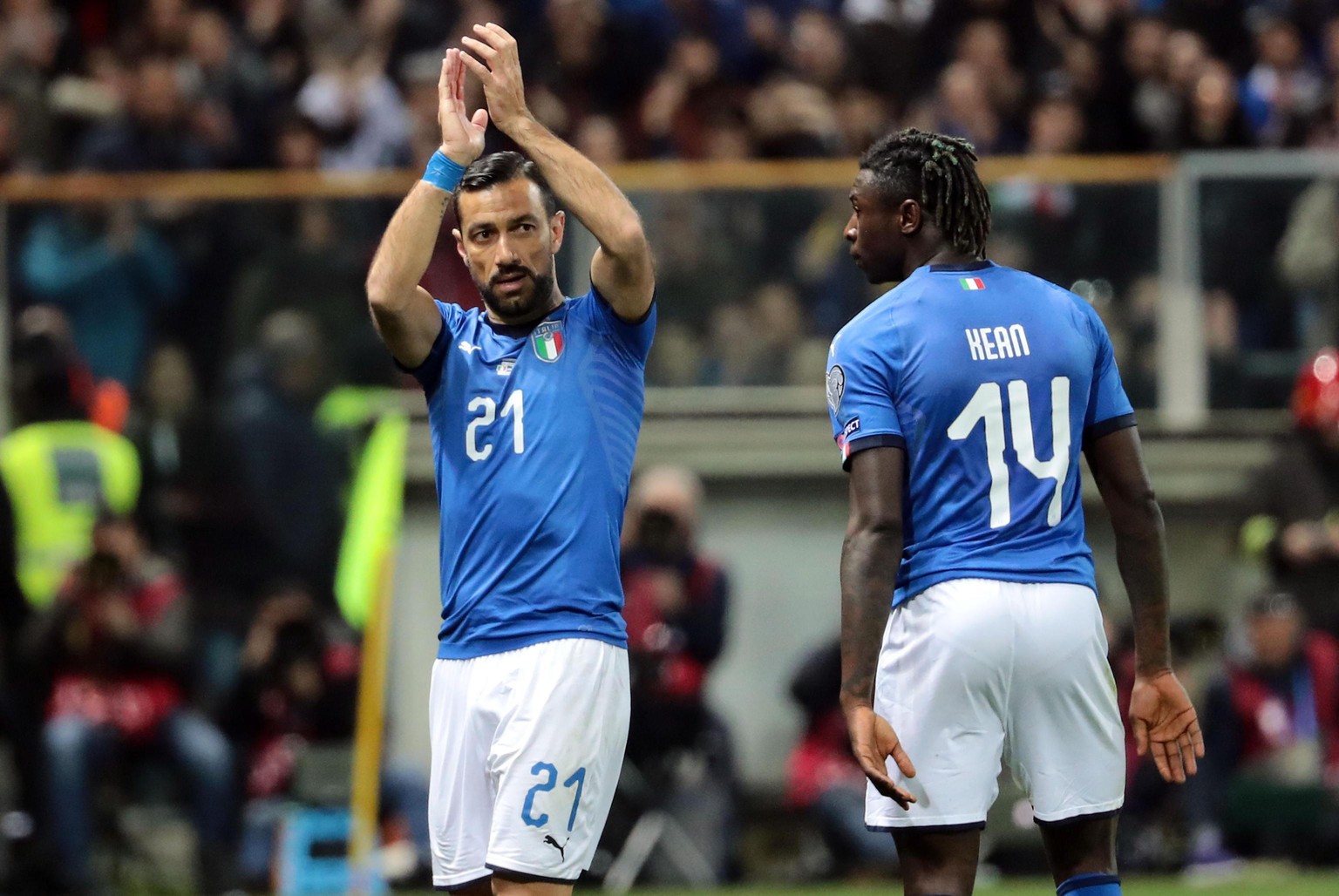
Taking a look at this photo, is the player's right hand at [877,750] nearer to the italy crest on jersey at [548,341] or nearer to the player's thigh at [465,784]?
the player's thigh at [465,784]

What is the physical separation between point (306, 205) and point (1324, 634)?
6.40 meters

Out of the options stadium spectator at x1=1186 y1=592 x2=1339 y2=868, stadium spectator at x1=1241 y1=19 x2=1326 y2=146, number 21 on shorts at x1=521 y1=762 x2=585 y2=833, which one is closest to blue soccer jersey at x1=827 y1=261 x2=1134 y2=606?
number 21 on shorts at x1=521 y1=762 x2=585 y2=833

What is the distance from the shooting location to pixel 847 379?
534cm

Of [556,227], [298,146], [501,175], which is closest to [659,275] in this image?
[298,146]

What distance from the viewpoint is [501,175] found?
18.6 ft

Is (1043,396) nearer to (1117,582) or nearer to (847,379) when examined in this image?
(847,379)

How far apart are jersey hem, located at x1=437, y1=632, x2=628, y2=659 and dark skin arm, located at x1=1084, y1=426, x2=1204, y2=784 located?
136 centimetres

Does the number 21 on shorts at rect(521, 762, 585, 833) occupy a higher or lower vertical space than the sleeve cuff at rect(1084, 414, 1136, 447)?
lower

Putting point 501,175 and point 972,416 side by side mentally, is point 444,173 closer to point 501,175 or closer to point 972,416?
point 501,175

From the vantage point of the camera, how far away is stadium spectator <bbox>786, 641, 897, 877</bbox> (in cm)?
1124

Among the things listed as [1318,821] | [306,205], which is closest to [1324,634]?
[1318,821]

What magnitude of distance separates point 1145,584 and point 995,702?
541mm

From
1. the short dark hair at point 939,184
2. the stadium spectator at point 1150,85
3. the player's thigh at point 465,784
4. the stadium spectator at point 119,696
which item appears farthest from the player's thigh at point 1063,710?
the stadium spectator at point 1150,85

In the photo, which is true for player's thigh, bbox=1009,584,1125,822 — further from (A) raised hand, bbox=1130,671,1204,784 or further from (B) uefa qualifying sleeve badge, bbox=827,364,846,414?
(B) uefa qualifying sleeve badge, bbox=827,364,846,414
